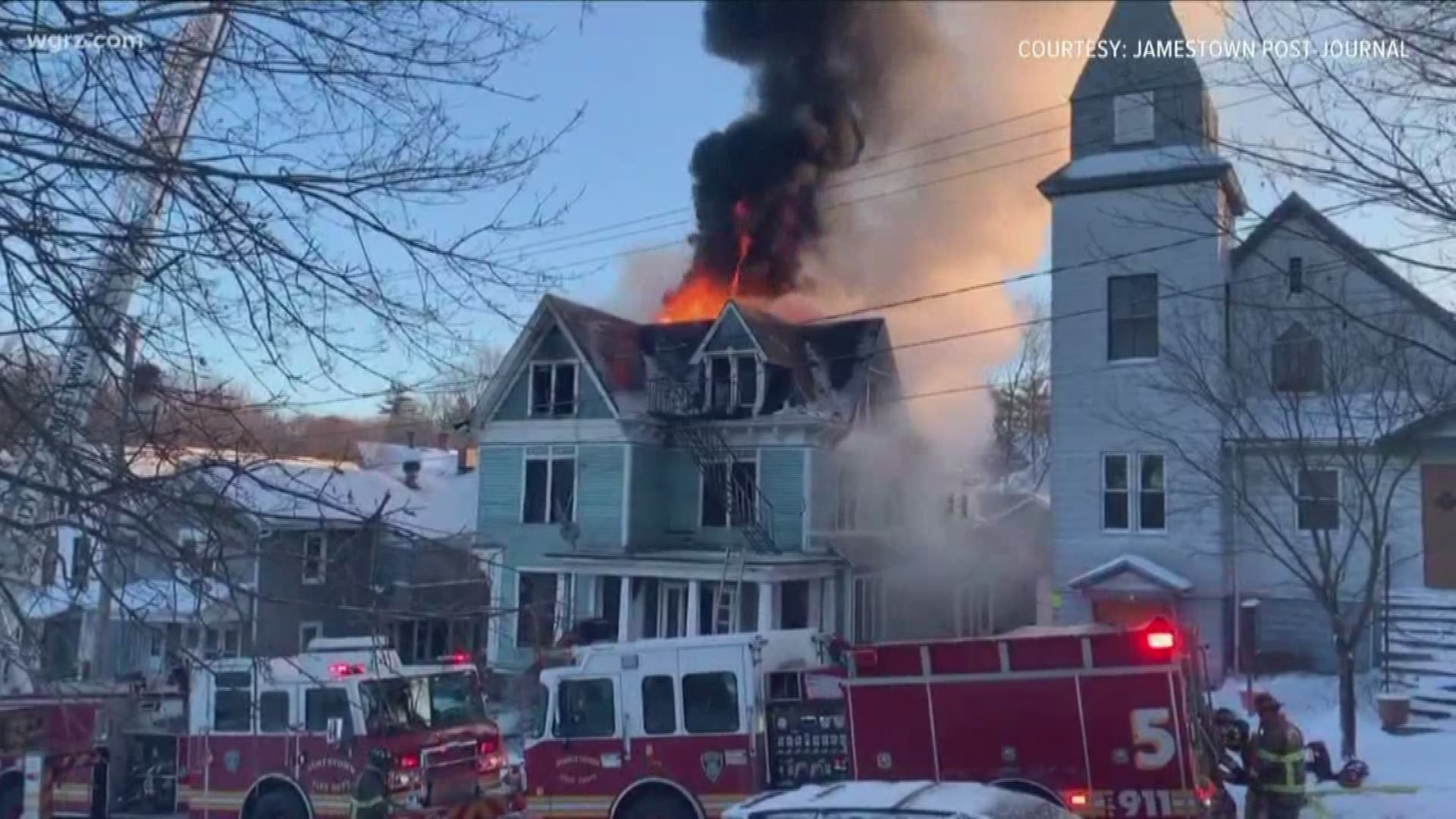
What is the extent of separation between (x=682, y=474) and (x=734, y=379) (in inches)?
86.9

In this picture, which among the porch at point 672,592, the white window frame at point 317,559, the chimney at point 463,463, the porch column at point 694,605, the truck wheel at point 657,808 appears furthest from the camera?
the chimney at point 463,463

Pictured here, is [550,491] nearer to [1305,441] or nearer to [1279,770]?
[1305,441]

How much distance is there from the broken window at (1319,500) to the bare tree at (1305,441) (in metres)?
0.04

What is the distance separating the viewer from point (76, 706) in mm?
14367

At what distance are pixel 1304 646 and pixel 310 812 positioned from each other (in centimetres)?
1626

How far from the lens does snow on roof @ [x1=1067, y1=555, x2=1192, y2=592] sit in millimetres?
22438

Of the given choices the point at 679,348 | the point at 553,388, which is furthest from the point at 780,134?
the point at 553,388

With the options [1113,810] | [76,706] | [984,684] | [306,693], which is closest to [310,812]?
[306,693]

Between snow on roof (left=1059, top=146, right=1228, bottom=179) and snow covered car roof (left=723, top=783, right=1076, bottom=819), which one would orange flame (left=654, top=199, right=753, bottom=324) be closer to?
snow on roof (left=1059, top=146, right=1228, bottom=179)

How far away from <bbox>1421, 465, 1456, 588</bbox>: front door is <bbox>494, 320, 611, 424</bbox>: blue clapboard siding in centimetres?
1449

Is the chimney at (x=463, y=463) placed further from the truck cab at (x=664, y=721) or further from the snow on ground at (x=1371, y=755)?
the truck cab at (x=664, y=721)

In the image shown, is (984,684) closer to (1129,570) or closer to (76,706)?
(76,706)

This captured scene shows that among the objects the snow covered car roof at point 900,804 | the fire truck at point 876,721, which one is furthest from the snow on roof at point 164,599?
the fire truck at point 876,721

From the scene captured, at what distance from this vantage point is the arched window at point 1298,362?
1862 cm
